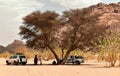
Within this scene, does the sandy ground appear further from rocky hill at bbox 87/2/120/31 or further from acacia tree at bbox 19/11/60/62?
rocky hill at bbox 87/2/120/31

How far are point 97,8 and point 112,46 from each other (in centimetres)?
13329

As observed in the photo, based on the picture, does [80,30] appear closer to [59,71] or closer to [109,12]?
[59,71]

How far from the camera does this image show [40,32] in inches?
2210

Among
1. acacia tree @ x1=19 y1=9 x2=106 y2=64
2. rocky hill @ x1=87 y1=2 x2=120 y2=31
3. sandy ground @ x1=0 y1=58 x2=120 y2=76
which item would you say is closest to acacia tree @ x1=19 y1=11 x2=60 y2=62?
acacia tree @ x1=19 y1=9 x2=106 y2=64


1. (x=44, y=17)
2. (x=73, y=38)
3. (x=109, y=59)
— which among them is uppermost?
(x=44, y=17)

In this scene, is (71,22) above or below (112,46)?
above

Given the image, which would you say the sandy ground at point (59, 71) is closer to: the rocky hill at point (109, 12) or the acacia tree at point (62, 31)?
the acacia tree at point (62, 31)

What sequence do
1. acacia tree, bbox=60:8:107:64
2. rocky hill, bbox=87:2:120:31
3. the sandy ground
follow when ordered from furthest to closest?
1. rocky hill, bbox=87:2:120:31
2. acacia tree, bbox=60:8:107:64
3. the sandy ground

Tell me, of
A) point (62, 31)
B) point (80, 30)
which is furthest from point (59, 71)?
point (62, 31)

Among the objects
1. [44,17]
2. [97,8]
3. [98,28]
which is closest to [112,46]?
[98,28]

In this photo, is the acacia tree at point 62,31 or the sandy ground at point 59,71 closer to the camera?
the sandy ground at point 59,71

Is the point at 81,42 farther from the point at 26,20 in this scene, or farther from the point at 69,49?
the point at 26,20

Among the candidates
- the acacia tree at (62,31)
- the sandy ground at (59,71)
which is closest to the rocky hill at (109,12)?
the acacia tree at (62,31)

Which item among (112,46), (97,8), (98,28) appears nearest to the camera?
(112,46)
